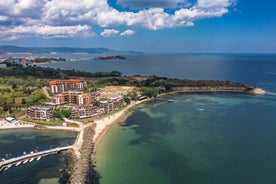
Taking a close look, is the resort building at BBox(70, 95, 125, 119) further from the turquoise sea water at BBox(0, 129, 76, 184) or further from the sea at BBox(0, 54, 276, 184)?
the turquoise sea water at BBox(0, 129, 76, 184)

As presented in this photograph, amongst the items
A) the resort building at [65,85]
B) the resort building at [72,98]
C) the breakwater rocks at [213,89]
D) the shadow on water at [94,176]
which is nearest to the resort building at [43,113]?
the resort building at [72,98]

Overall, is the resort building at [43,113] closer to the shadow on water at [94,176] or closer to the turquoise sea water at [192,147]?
the turquoise sea water at [192,147]

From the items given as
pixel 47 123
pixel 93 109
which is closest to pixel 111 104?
pixel 93 109

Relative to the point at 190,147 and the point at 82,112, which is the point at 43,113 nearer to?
the point at 82,112

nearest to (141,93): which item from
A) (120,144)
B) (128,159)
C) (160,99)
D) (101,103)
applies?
(160,99)

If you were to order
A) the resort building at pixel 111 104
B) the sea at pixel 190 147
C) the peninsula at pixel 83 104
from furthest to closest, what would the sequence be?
the resort building at pixel 111 104 → the peninsula at pixel 83 104 → the sea at pixel 190 147

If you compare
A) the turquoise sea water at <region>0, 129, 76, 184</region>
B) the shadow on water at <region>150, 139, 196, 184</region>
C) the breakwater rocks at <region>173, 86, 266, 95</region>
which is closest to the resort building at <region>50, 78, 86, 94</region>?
the turquoise sea water at <region>0, 129, 76, 184</region>
